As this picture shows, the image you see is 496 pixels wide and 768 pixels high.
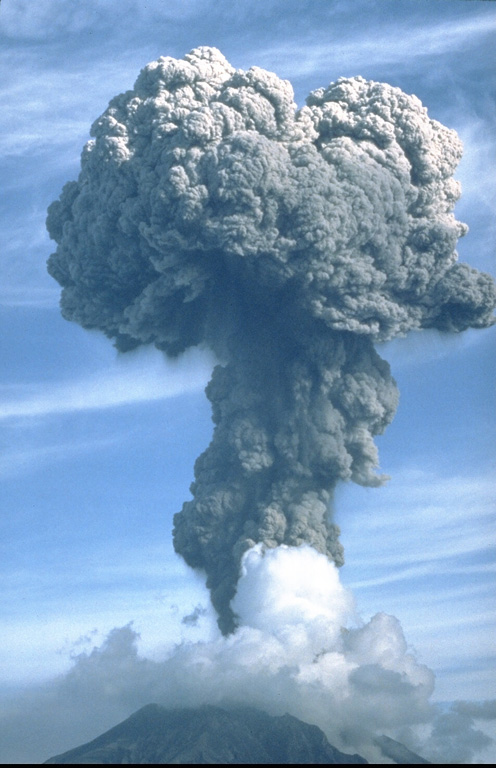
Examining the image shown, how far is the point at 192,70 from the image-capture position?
35562 millimetres

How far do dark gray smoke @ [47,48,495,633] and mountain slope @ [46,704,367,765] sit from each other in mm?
10475

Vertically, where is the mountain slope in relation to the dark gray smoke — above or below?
below

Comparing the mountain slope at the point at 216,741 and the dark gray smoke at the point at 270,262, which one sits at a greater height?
the dark gray smoke at the point at 270,262

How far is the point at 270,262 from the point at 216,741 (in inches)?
984

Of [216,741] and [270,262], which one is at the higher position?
[270,262]

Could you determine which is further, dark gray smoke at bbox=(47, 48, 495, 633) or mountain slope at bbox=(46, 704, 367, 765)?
mountain slope at bbox=(46, 704, 367, 765)

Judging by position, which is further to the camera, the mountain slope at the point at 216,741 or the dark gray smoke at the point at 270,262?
the mountain slope at the point at 216,741

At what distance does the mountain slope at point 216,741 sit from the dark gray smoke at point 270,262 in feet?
34.4

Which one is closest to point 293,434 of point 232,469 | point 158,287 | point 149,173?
point 232,469

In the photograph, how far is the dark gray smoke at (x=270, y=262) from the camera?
33594 millimetres

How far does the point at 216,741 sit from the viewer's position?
4578 centimetres

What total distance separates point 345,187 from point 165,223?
263 inches

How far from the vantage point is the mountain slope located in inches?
1741

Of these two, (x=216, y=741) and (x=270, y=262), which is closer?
(x=270, y=262)
